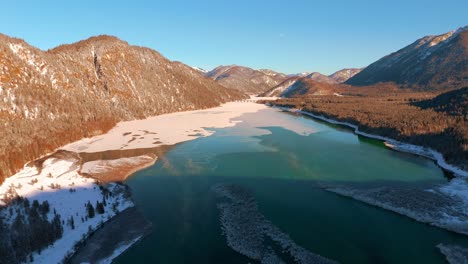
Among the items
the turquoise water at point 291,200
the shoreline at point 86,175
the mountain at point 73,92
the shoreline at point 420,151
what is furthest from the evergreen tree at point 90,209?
the shoreline at point 420,151

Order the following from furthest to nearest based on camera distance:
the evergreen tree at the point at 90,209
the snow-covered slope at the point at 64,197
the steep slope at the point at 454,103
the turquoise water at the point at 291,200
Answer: the steep slope at the point at 454,103 → the evergreen tree at the point at 90,209 → the snow-covered slope at the point at 64,197 → the turquoise water at the point at 291,200

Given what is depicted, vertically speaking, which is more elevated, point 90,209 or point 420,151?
point 90,209

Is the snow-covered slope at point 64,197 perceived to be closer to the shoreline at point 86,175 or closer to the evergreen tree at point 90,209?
the shoreline at point 86,175

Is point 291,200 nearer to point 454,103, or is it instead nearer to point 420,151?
point 420,151

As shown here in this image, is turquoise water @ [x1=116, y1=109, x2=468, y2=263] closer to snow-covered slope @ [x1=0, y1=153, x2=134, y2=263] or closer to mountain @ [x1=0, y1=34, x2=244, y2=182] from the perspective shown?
snow-covered slope @ [x1=0, y1=153, x2=134, y2=263]

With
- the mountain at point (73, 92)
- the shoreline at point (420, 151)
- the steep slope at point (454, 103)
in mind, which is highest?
the mountain at point (73, 92)

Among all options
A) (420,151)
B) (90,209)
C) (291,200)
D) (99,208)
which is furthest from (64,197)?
(420,151)

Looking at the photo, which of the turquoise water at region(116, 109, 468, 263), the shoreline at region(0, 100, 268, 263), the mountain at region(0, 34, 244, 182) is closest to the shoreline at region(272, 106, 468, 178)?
the turquoise water at region(116, 109, 468, 263)
